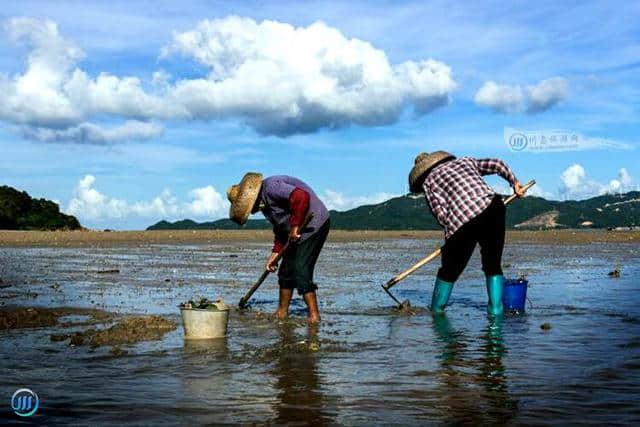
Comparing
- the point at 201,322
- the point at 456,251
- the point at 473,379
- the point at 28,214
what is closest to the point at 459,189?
the point at 456,251

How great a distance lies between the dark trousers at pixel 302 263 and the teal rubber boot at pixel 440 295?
4.85ft

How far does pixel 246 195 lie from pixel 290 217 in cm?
56

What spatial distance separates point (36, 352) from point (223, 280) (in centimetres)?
726

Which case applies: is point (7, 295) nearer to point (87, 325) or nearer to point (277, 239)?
point (87, 325)

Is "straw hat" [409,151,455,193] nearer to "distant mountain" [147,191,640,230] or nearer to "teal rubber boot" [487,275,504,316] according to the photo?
"teal rubber boot" [487,275,504,316]

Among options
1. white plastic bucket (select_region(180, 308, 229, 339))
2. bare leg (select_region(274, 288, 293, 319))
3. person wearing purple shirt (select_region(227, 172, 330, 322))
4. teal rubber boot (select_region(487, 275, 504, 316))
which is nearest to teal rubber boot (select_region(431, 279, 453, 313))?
teal rubber boot (select_region(487, 275, 504, 316))

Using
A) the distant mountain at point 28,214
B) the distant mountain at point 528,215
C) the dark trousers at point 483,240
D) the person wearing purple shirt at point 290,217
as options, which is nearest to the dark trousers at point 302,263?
the person wearing purple shirt at point 290,217

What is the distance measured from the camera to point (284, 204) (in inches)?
313

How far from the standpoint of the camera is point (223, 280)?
42.8 ft

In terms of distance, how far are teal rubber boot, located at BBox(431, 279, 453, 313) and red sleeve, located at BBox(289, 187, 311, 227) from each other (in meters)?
1.84

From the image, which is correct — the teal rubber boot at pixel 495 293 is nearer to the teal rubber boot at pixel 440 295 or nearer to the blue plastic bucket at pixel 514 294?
the blue plastic bucket at pixel 514 294

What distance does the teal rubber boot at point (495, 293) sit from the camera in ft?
26.2

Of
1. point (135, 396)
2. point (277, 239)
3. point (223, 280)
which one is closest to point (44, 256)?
point (223, 280)

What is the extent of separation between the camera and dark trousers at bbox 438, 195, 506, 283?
7820 mm
